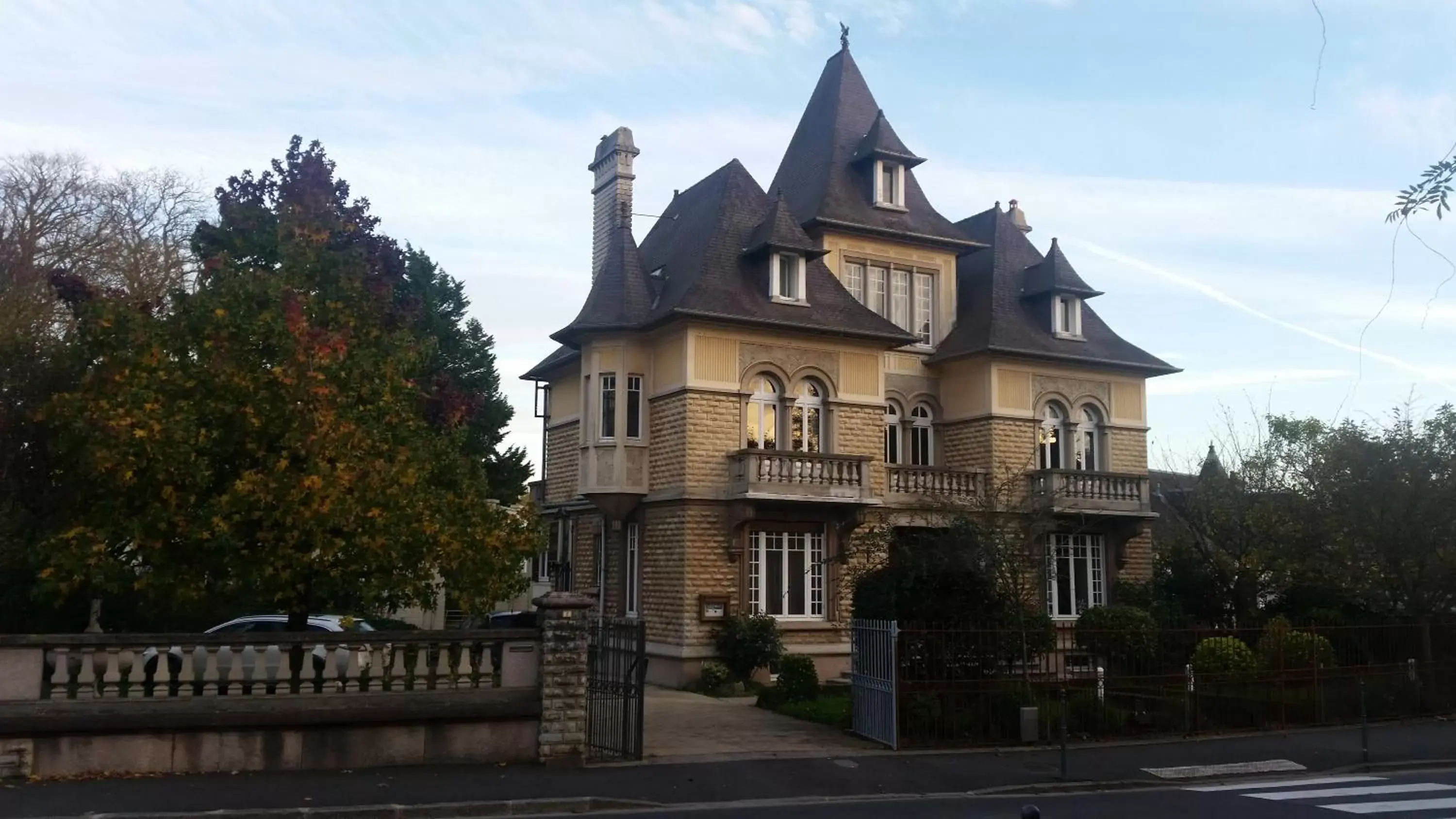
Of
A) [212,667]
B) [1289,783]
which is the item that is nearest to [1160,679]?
[1289,783]

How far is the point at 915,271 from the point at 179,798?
22404 mm

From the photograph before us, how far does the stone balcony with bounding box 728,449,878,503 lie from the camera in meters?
24.3

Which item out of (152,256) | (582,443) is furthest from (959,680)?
(152,256)

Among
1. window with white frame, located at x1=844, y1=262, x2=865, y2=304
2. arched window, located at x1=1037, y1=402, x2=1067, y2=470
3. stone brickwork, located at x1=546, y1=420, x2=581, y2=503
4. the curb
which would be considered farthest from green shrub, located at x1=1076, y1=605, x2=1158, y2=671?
stone brickwork, located at x1=546, y1=420, x2=581, y2=503

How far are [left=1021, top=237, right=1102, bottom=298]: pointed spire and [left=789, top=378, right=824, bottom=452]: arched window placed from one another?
Result: 738 centimetres

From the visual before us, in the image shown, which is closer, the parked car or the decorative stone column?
the parked car

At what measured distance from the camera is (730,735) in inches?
680

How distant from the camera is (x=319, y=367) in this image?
586 inches

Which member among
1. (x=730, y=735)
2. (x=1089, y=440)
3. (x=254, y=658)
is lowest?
(x=730, y=735)

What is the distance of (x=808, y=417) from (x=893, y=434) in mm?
3993

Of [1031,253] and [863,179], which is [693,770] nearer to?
[863,179]

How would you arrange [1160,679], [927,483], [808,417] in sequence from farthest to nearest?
[927,483]
[808,417]
[1160,679]

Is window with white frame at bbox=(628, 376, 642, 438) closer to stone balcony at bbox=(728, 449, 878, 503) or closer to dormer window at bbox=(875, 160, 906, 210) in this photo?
stone balcony at bbox=(728, 449, 878, 503)

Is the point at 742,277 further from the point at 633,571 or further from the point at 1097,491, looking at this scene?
the point at 1097,491
